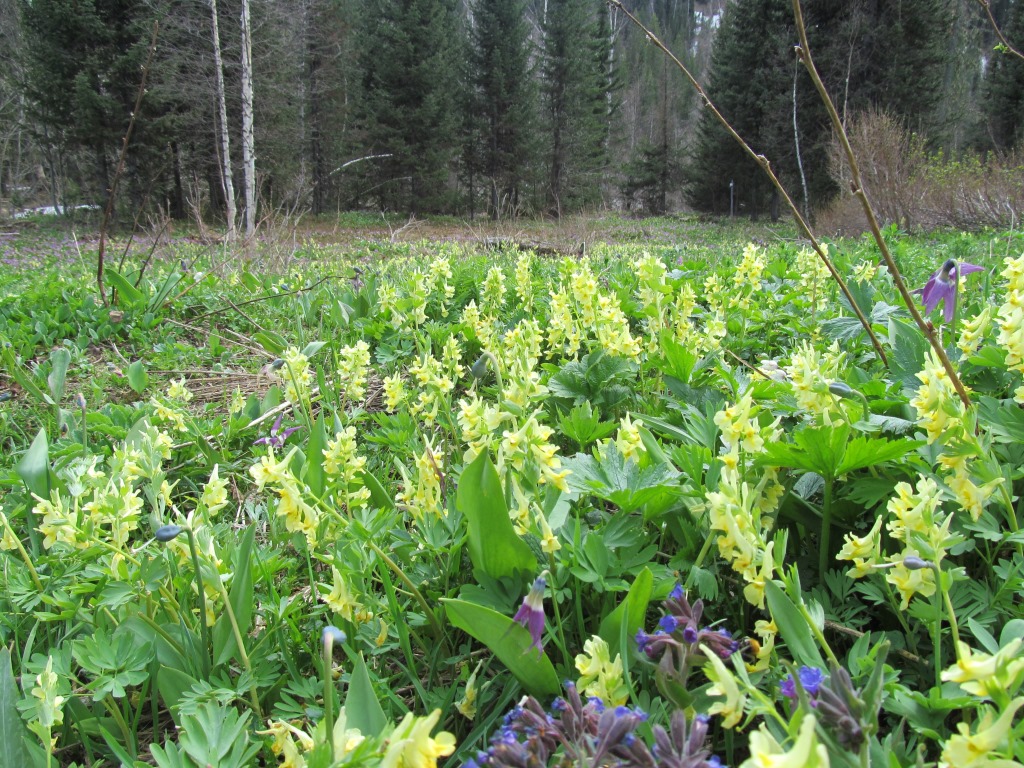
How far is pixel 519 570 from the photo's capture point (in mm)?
1113

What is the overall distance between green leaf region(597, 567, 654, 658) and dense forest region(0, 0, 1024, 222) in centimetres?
1613

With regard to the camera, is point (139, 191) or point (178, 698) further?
point (139, 191)

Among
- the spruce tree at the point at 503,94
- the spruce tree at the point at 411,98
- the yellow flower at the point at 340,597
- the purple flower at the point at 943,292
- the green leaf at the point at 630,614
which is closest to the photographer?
the green leaf at the point at 630,614

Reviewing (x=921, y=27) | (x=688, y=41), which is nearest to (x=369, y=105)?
(x=921, y=27)

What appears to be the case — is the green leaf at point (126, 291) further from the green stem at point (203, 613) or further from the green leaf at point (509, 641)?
the green leaf at point (509, 641)

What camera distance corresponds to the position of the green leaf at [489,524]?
108 cm

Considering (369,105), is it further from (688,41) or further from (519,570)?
(688,41)

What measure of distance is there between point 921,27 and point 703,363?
3300 centimetres

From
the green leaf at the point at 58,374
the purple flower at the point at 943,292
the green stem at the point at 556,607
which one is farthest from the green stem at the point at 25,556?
the purple flower at the point at 943,292

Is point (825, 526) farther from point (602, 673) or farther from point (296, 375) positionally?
point (296, 375)

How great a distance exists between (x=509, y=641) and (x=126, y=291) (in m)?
4.10

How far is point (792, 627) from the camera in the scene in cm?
83

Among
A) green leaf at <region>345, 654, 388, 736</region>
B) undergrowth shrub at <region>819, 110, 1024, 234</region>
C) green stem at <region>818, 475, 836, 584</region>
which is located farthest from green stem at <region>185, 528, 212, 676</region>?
undergrowth shrub at <region>819, 110, 1024, 234</region>

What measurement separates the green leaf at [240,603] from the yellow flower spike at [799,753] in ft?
3.08
